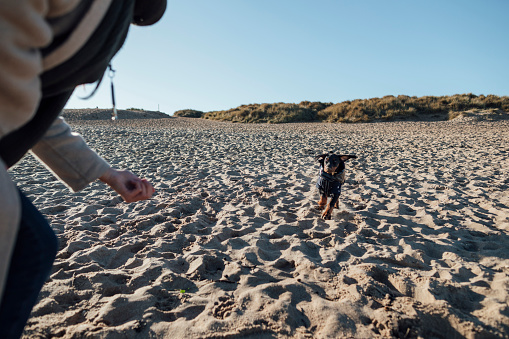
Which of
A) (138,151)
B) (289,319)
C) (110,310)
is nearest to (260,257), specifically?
(289,319)

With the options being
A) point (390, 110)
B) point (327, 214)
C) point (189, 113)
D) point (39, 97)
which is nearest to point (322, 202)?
point (327, 214)

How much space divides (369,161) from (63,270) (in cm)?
791

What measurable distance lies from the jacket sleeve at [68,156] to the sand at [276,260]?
1.25m

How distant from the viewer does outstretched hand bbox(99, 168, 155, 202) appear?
1.36 m

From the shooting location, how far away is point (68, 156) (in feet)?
3.94

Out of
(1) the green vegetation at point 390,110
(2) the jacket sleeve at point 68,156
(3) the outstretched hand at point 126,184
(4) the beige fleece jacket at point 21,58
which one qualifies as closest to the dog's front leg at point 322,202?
(3) the outstretched hand at point 126,184

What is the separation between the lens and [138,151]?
33.9 ft

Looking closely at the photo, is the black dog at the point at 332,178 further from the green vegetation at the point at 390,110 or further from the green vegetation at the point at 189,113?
the green vegetation at the point at 189,113

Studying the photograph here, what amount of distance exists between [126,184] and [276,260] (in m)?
2.00

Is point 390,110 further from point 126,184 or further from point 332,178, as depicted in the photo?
point 126,184

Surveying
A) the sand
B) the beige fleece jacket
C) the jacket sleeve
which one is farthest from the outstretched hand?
the sand

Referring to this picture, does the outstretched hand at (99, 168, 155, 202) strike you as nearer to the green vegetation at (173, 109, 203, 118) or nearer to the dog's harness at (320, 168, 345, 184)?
the dog's harness at (320, 168, 345, 184)

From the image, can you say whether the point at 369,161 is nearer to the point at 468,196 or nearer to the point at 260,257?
the point at 468,196

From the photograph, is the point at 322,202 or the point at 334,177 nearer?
the point at 334,177
